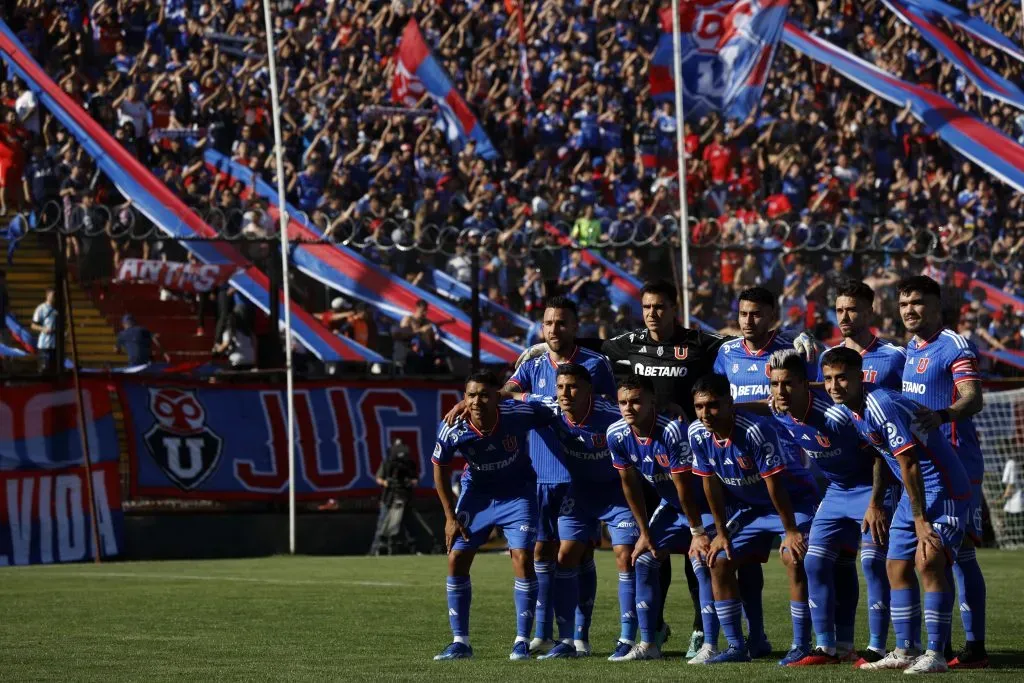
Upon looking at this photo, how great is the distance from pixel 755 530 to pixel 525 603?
5.10 feet

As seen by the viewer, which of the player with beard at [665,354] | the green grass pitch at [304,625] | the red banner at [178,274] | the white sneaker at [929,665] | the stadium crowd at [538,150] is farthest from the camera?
the stadium crowd at [538,150]

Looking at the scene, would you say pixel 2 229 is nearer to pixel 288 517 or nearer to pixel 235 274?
pixel 235 274

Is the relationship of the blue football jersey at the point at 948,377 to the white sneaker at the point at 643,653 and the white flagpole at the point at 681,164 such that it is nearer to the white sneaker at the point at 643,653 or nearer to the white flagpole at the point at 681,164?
the white sneaker at the point at 643,653

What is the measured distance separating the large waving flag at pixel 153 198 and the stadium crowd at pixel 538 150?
0.34 meters

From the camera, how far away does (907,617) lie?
9.97m

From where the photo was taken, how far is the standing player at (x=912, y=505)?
32.0ft

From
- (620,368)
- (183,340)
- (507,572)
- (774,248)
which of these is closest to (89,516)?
(183,340)

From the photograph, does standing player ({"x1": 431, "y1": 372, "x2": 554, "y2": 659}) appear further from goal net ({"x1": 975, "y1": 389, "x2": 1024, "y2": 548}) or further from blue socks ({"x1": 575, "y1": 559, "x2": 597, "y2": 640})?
goal net ({"x1": 975, "y1": 389, "x2": 1024, "y2": 548})

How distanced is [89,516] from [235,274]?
143 inches

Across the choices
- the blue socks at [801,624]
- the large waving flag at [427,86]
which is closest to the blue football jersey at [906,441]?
the blue socks at [801,624]

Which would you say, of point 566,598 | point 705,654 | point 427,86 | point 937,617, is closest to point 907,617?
point 937,617

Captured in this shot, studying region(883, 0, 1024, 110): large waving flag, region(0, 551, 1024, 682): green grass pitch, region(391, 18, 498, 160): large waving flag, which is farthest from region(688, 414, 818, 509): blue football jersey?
region(883, 0, 1024, 110): large waving flag

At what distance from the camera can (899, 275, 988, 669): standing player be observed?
10352 millimetres

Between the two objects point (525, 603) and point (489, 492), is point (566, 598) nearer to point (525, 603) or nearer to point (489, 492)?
point (525, 603)
